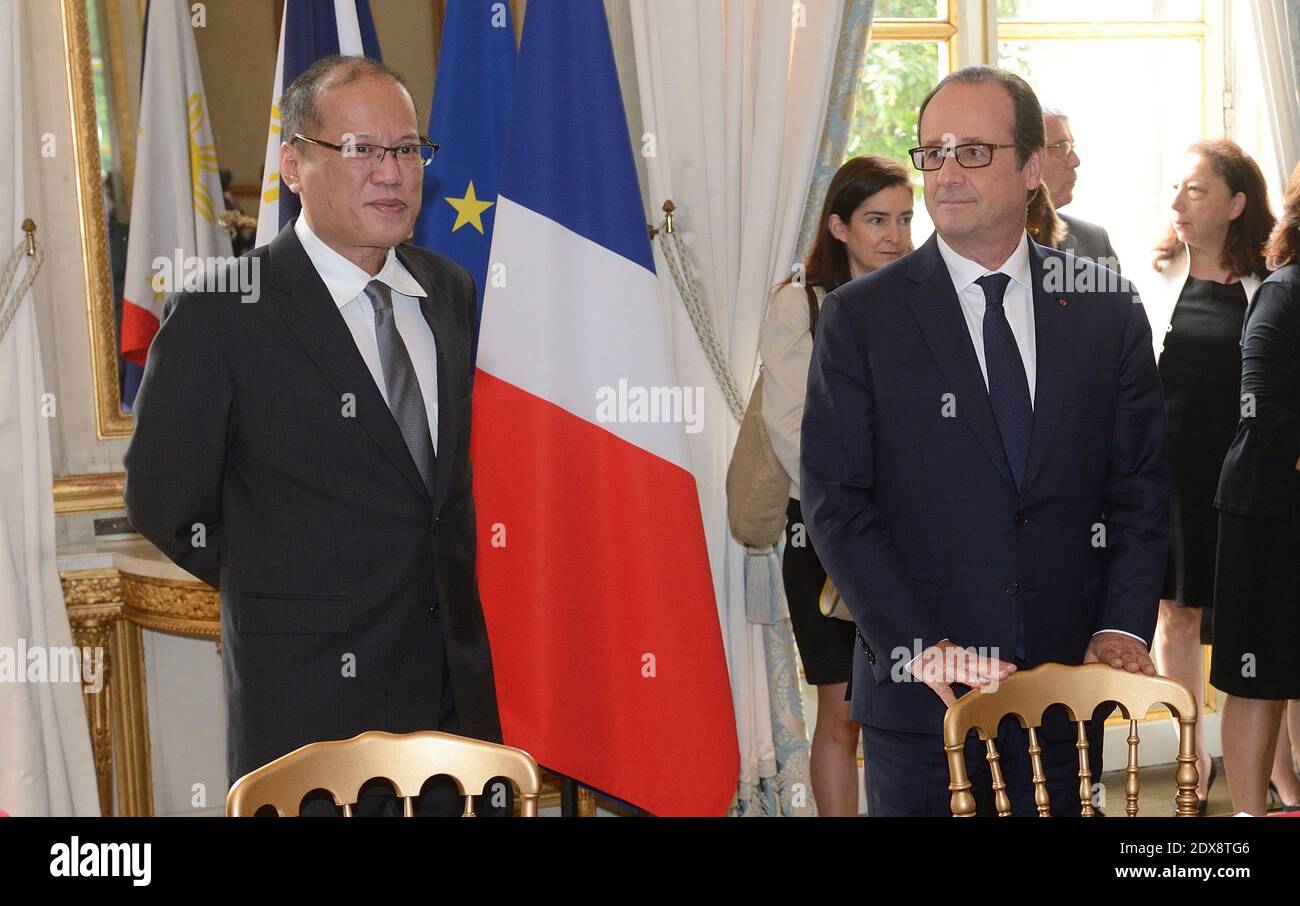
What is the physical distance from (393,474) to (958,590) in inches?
36.0

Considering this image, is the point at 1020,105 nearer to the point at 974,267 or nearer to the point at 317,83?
the point at 974,267

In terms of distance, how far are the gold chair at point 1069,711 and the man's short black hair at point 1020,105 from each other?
832mm

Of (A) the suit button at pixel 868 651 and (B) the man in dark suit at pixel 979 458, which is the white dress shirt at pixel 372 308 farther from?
(A) the suit button at pixel 868 651

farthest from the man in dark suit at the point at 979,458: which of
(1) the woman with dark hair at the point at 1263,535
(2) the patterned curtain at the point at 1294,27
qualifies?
(2) the patterned curtain at the point at 1294,27

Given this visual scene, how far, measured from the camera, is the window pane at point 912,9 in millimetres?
4031

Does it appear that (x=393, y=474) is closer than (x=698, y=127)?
Yes

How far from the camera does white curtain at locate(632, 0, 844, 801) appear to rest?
341 centimetres

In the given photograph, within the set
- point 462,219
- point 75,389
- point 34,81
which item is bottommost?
point 75,389

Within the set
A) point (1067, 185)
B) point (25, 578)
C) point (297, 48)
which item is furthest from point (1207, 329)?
point (25, 578)

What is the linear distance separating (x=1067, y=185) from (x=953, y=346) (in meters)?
1.86

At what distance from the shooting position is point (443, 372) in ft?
7.19
